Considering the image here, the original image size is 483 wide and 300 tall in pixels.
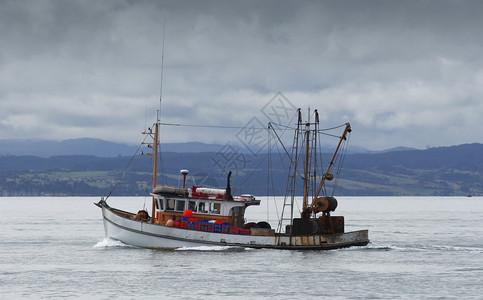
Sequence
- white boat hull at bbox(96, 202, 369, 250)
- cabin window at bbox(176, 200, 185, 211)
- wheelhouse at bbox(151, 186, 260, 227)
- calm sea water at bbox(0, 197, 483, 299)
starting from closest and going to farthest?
calm sea water at bbox(0, 197, 483, 299) < white boat hull at bbox(96, 202, 369, 250) < wheelhouse at bbox(151, 186, 260, 227) < cabin window at bbox(176, 200, 185, 211)

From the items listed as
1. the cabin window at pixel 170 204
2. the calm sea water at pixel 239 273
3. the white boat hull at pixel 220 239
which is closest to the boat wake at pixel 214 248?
the calm sea water at pixel 239 273

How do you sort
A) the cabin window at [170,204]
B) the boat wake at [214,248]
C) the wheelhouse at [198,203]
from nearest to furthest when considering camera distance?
1. the boat wake at [214,248]
2. the wheelhouse at [198,203]
3. the cabin window at [170,204]

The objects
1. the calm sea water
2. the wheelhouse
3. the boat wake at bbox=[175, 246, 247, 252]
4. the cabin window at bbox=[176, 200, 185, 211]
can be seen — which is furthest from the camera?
the cabin window at bbox=[176, 200, 185, 211]

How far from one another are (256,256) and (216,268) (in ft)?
25.4

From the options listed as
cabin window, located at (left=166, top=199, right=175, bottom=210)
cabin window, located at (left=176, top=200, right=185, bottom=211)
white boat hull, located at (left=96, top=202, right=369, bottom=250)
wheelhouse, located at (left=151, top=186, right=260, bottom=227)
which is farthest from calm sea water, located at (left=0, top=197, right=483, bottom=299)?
cabin window, located at (left=166, top=199, right=175, bottom=210)

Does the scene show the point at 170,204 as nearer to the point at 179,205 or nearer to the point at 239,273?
the point at 179,205

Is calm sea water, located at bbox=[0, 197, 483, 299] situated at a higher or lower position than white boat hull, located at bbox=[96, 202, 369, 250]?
lower

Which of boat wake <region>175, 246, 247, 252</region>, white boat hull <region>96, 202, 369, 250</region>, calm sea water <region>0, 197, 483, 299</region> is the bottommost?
calm sea water <region>0, 197, 483, 299</region>

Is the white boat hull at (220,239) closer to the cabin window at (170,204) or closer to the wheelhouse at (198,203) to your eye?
the wheelhouse at (198,203)

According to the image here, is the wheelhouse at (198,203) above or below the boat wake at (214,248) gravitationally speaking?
above

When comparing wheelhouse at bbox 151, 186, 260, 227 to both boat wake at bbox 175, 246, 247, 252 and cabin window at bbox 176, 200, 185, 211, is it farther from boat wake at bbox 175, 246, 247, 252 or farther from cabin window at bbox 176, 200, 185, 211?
boat wake at bbox 175, 246, 247, 252

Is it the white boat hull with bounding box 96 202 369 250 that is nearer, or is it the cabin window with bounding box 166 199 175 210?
the white boat hull with bounding box 96 202 369 250

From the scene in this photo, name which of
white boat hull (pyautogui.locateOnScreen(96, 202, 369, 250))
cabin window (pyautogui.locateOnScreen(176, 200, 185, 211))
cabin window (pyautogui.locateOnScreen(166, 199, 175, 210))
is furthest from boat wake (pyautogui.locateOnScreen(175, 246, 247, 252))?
cabin window (pyautogui.locateOnScreen(166, 199, 175, 210))

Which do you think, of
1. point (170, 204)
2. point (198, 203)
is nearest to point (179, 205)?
point (170, 204)
